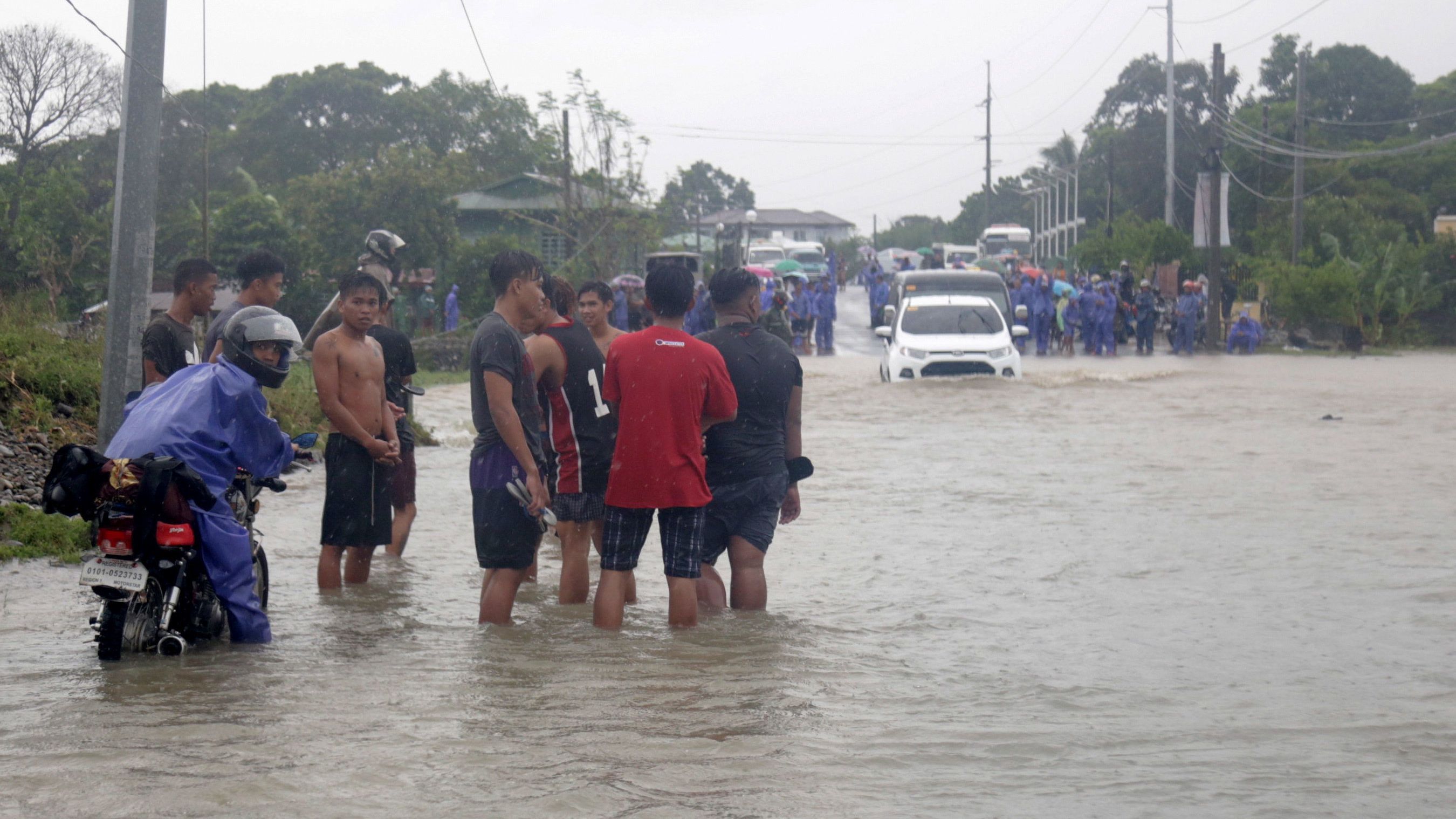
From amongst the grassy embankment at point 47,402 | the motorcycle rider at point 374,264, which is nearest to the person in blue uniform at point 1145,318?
the grassy embankment at point 47,402

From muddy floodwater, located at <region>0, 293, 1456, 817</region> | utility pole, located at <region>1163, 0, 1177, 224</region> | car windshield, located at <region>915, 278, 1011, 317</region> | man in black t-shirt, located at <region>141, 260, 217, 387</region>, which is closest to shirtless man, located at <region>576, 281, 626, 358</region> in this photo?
muddy floodwater, located at <region>0, 293, 1456, 817</region>

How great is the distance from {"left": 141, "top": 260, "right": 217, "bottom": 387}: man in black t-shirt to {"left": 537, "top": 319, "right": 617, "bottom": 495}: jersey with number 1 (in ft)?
6.07

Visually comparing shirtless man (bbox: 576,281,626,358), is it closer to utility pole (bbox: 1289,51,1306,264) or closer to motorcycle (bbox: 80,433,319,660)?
motorcycle (bbox: 80,433,319,660)

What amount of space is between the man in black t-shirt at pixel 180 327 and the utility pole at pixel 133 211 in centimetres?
95

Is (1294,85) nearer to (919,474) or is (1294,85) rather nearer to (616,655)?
(919,474)

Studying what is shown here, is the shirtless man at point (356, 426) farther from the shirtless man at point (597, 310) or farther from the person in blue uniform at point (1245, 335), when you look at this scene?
the person in blue uniform at point (1245, 335)

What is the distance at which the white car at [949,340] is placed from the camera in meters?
22.7

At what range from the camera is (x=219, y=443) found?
5.96m

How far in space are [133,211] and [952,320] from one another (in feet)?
54.4

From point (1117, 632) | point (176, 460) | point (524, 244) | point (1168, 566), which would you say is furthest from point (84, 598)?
point (524, 244)

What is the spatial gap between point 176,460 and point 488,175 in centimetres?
5384

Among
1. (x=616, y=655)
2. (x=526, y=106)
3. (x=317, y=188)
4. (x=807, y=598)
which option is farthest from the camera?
(x=526, y=106)

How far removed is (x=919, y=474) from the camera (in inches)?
537

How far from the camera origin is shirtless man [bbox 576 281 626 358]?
791 centimetres
